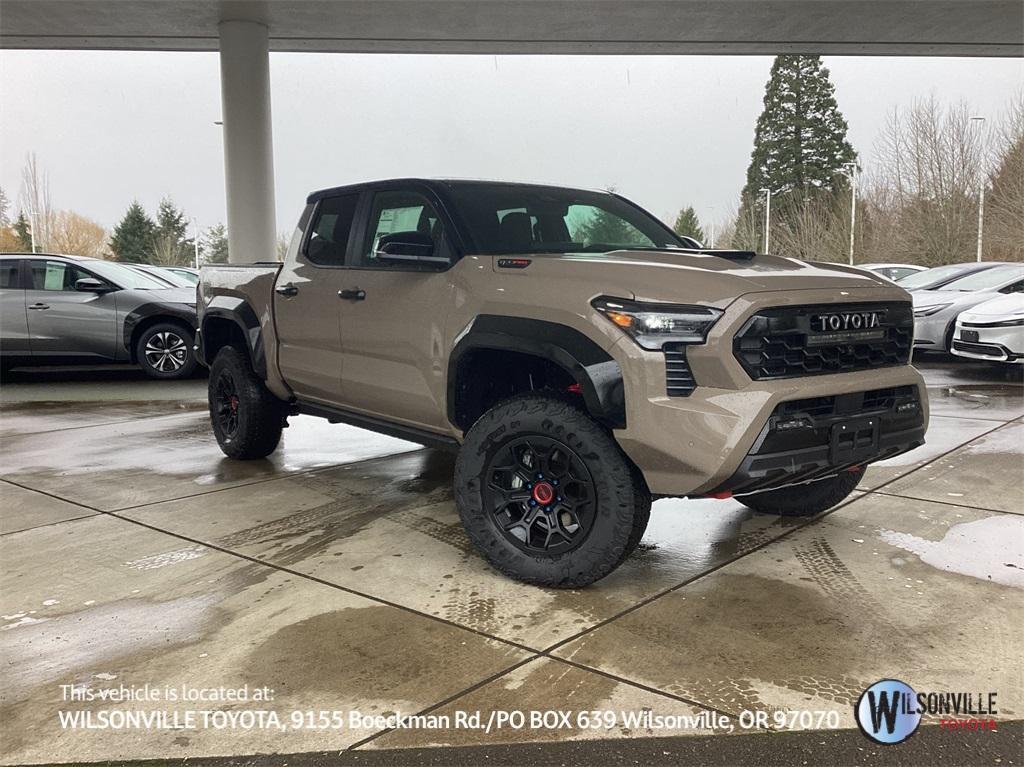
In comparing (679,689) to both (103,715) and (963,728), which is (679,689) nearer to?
(963,728)

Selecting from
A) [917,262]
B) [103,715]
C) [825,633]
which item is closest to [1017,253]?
[917,262]

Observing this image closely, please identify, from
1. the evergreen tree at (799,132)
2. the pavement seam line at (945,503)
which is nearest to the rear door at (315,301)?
the pavement seam line at (945,503)

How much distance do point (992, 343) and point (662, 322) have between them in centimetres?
839

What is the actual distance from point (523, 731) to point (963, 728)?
1.34 meters

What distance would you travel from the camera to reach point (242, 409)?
586 centimetres

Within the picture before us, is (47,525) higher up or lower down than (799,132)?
lower down

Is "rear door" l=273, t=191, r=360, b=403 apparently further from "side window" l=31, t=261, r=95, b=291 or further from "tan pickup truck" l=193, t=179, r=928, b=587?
"side window" l=31, t=261, r=95, b=291

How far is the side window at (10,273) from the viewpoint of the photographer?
10547 millimetres

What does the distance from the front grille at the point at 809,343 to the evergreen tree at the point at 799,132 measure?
42773 millimetres

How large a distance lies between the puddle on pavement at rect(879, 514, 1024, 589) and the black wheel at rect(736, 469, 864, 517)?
0.95 ft

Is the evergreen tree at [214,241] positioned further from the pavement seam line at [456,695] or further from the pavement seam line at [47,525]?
the pavement seam line at [456,695]

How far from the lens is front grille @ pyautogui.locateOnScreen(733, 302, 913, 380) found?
3.25 metres

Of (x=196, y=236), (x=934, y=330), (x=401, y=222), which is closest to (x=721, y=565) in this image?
(x=401, y=222)

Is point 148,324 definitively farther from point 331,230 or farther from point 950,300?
point 950,300
